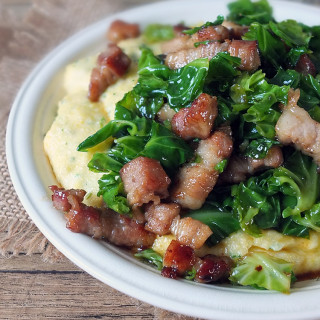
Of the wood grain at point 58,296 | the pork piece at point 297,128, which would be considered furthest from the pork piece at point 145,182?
the pork piece at point 297,128

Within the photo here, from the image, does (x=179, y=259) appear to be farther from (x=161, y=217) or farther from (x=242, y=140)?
(x=242, y=140)

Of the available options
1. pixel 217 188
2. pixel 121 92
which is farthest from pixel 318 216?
pixel 121 92

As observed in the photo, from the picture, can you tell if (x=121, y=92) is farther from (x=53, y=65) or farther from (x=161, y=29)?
(x=161, y=29)

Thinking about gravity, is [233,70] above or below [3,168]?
above

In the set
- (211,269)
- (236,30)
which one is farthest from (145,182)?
(236,30)

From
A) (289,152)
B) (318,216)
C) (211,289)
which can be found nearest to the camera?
(211,289)
